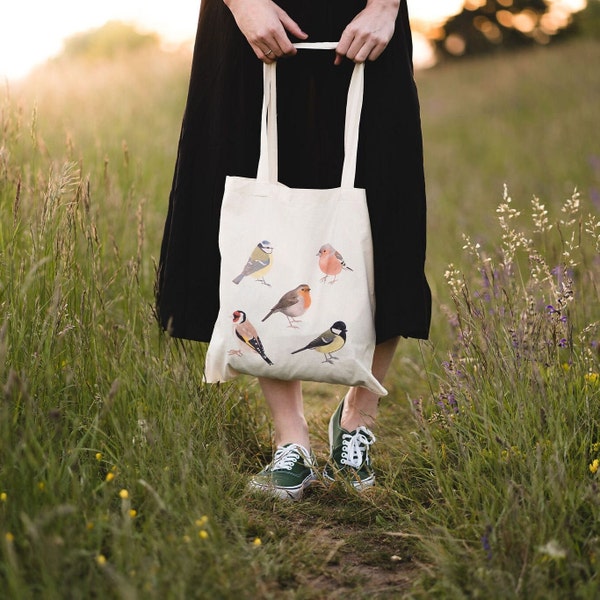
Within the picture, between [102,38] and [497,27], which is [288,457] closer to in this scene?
[497,27]

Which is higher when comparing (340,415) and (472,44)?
(472,44)

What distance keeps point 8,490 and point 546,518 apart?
3.81 ft

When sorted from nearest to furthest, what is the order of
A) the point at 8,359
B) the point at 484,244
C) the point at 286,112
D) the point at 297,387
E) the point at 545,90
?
the point at 8,359 → the point at 286,112 → the point at 297,387 → the point at 484,244 → the point at 545,90

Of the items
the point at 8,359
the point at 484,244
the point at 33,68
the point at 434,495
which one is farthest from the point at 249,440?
the point at 33,68

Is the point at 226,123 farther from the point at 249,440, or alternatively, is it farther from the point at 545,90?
the point at 545,90

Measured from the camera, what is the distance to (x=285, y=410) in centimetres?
231

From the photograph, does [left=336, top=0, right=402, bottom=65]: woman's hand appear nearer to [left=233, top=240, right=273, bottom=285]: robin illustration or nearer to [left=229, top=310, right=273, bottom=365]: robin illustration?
[left=233, top=240, right=273, bottom=285]: robin illustration

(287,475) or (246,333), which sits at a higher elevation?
(246,333)

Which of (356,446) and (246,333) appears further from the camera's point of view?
(356,446)

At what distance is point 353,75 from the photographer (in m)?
2.07

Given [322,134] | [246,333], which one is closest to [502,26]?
[322,134]

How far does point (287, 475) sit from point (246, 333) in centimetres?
45

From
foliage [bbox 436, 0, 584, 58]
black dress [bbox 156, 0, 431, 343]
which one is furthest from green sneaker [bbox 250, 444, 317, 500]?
foliage [bbox 436, 0, 584, 58]

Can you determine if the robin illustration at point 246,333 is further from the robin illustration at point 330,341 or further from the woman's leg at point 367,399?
the woman's leg at point 367,399
